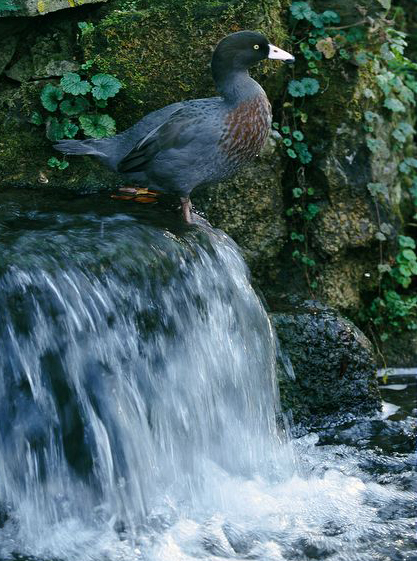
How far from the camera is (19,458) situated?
12.6 feet

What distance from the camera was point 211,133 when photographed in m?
4.54

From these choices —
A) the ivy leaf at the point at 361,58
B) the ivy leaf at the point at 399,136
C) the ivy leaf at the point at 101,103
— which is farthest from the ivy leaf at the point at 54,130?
the ivy leaf at the point at 399,136

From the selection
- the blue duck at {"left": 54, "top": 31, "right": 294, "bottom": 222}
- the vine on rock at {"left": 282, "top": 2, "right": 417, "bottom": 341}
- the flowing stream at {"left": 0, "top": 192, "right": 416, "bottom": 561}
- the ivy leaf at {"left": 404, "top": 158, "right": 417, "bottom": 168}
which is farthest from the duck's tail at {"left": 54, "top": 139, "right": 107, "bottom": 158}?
the ivy leaf at {"left": 404, "top": 158, "right": 417, "bottom": 168}

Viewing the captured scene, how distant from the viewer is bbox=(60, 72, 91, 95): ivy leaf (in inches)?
202

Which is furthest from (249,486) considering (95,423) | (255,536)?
(95,423)

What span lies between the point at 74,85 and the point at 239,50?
1007 millimetres

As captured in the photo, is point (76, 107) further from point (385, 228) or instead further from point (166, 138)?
point (385, 228)

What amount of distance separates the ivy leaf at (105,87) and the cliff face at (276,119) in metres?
0.11

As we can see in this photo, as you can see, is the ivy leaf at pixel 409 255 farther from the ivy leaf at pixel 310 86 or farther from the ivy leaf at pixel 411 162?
the ivy leaf at pixel 310 86

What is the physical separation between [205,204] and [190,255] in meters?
0.98

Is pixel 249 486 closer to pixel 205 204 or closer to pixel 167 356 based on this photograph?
pixel 167 356

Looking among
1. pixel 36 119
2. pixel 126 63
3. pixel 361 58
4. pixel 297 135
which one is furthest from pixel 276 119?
pixel 36 119

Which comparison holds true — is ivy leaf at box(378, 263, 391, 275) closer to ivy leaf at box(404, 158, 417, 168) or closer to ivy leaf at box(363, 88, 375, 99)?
ivy leaf at box(404, 158, 417, 168)

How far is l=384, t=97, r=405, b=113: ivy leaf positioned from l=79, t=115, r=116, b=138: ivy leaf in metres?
1.83
